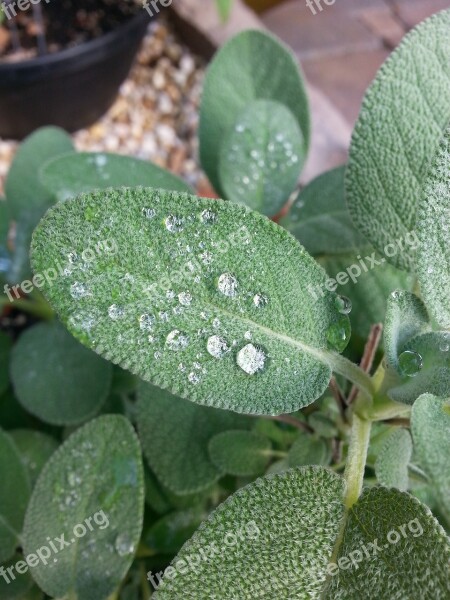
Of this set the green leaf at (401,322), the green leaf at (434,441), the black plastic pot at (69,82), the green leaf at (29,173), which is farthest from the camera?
the black plastic pot at (69,82)

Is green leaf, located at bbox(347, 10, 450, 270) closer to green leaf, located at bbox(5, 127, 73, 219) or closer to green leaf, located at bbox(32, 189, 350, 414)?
green leaf, located at bbox(32, 189, 350, 414)

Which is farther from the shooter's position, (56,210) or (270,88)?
(270,88)

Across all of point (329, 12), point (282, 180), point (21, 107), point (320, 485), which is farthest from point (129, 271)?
point (329, 12)

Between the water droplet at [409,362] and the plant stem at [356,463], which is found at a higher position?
the water droplet at [409,362]

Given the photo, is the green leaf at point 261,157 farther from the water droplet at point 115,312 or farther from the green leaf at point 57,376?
the water droplet at point 115,312

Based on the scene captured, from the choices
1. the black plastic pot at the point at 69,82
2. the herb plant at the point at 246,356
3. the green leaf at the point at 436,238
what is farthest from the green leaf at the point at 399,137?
the black plastic pot at the point at 69,82

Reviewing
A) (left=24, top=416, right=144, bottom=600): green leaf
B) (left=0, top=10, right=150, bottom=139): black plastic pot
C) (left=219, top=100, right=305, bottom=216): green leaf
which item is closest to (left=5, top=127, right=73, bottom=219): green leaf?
(left=219, top=100, right=305, bottom=216): green leaf

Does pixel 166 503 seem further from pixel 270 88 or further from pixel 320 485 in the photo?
pixel 270 88
